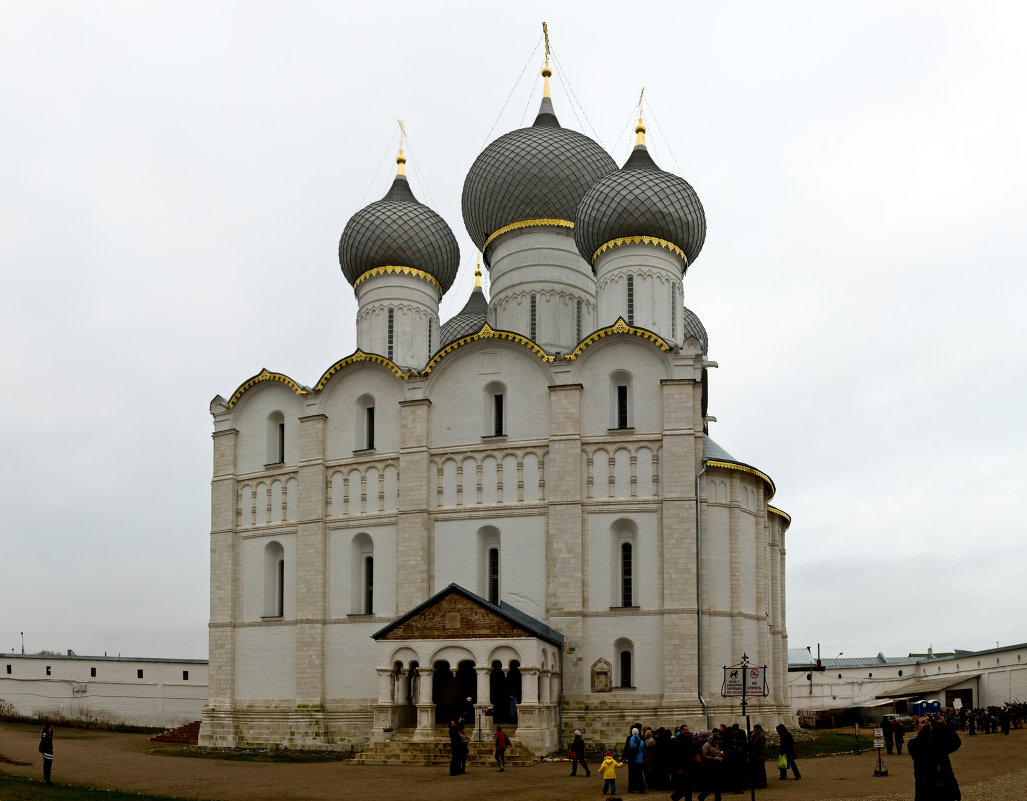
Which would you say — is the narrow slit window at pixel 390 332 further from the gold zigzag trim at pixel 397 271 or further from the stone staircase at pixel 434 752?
the stone staircase at pixel 434 752

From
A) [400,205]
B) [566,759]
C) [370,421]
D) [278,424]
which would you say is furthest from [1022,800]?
[400,205]

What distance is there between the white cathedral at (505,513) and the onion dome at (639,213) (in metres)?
0.06

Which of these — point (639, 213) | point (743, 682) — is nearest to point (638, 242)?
point (639, 213)

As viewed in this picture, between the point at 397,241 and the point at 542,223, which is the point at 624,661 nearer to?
the point at 542,223

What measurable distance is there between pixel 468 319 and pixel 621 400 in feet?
40.5

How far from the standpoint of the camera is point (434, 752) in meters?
23.5

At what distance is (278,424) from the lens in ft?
103

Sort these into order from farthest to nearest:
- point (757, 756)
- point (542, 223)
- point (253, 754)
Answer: point (542, 223)
point (253, 754)
point (757, 756)

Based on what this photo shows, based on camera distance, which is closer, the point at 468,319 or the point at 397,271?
the point at 397,271

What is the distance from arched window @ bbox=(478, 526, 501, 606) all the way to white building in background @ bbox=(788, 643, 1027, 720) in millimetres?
19653

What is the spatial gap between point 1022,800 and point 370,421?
19.0m

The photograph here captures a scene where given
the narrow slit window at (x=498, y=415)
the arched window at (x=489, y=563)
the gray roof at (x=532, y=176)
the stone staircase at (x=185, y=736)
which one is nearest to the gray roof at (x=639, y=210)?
the gray roof at (x=532, y=176)

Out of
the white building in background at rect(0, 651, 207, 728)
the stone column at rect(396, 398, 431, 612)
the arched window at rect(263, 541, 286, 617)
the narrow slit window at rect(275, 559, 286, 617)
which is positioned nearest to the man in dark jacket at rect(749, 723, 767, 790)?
the stone column at rect(396, 398, 431, 612)

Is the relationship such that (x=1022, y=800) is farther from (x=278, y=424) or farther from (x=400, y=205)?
(x=400, y=205)
